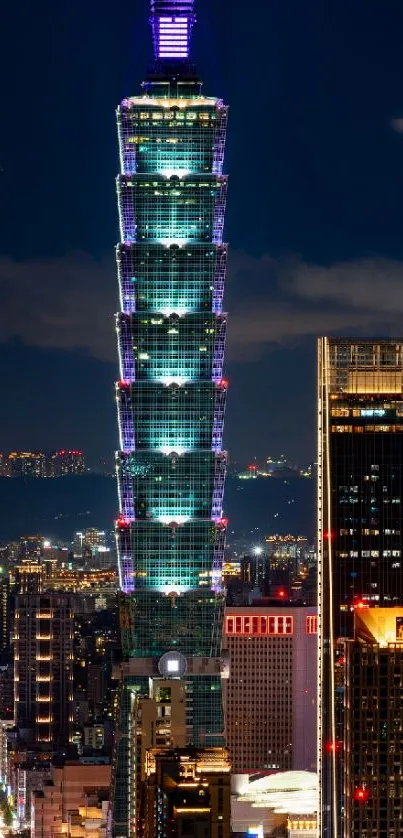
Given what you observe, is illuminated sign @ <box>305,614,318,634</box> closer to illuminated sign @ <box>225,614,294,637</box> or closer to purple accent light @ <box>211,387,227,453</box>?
illuminated sign @ <box>225,614,294,637</box>

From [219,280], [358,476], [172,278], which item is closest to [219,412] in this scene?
[219,280]

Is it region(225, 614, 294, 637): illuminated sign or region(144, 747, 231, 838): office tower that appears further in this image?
region(225, 614, 294, 637): illuminated sign

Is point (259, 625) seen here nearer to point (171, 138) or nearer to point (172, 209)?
point (172, 209)

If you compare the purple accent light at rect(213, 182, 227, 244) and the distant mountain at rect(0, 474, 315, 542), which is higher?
the purple accent light at rect(213, 182, 227, 244)

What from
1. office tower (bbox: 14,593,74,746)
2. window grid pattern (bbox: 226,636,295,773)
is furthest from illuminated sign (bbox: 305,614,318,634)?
office tower (bbox: 14,593,74,746)

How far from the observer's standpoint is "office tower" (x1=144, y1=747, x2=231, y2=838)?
26.7 m

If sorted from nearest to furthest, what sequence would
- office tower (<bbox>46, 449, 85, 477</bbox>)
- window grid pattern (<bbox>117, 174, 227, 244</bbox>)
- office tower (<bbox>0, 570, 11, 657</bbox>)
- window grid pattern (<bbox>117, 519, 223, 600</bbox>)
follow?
1. window grid pattern (<bbox>117, 174, 227, 244</bbox>)
2. window grid pattern (<bbox>117, 519, 223, 600</bbox>)
3. office tower (<bbox>46, 449, 85, 477</bbox>)
4. office tower (<bbox>0, 570, 11, 657</bbox>)

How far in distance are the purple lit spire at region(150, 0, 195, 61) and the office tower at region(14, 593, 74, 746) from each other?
1770 cm

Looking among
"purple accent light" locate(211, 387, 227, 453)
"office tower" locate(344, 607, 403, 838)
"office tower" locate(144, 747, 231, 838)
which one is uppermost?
"purple accent light" locate(211, 387, 227, 453)

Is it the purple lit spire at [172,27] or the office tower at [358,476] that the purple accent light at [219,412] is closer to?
the office tower at [358,476]

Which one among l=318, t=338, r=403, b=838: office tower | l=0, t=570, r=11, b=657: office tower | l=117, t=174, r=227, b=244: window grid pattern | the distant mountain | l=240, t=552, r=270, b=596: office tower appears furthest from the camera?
l=0, t=570, r=11, b=657: office tower

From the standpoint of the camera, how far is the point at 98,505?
57.3 metres

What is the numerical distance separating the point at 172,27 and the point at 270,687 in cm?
1565

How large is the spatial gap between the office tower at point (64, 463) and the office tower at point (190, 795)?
2326cm
